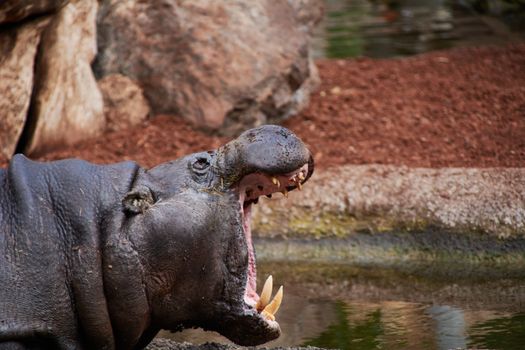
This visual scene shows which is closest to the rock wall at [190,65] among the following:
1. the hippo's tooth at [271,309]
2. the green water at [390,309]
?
the green water at [390,309]

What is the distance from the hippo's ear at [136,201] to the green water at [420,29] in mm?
8310

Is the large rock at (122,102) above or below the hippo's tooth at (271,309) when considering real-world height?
below

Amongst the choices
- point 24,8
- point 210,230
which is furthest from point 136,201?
point 24,8

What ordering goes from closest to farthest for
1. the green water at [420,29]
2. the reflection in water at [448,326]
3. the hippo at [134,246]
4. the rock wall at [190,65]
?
the hippo at [134,246] < the reflection in water at [448,326] < the rock wall at [190,65] < the green water at [420,29]

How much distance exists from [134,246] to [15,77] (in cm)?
361

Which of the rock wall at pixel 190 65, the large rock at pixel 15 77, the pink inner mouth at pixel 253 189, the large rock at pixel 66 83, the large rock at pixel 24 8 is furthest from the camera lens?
the rock wall at pixel 190 65

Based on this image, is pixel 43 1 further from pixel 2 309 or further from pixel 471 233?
pixel 2 309

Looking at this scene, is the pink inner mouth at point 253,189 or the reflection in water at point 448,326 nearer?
the pink inner mouth at point 253,189

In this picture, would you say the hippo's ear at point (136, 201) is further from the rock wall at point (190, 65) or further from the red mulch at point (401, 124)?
the rock wall at point (190, 65)

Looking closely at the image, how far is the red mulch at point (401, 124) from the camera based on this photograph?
25.3 ft

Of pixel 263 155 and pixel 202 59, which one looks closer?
pixel 263 155

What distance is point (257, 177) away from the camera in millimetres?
3914

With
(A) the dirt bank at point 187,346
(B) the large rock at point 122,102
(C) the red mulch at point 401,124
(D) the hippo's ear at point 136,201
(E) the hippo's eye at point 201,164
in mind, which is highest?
(E) the hippo's eye at point 201,164

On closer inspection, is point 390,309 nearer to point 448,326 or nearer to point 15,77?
point 448,326
